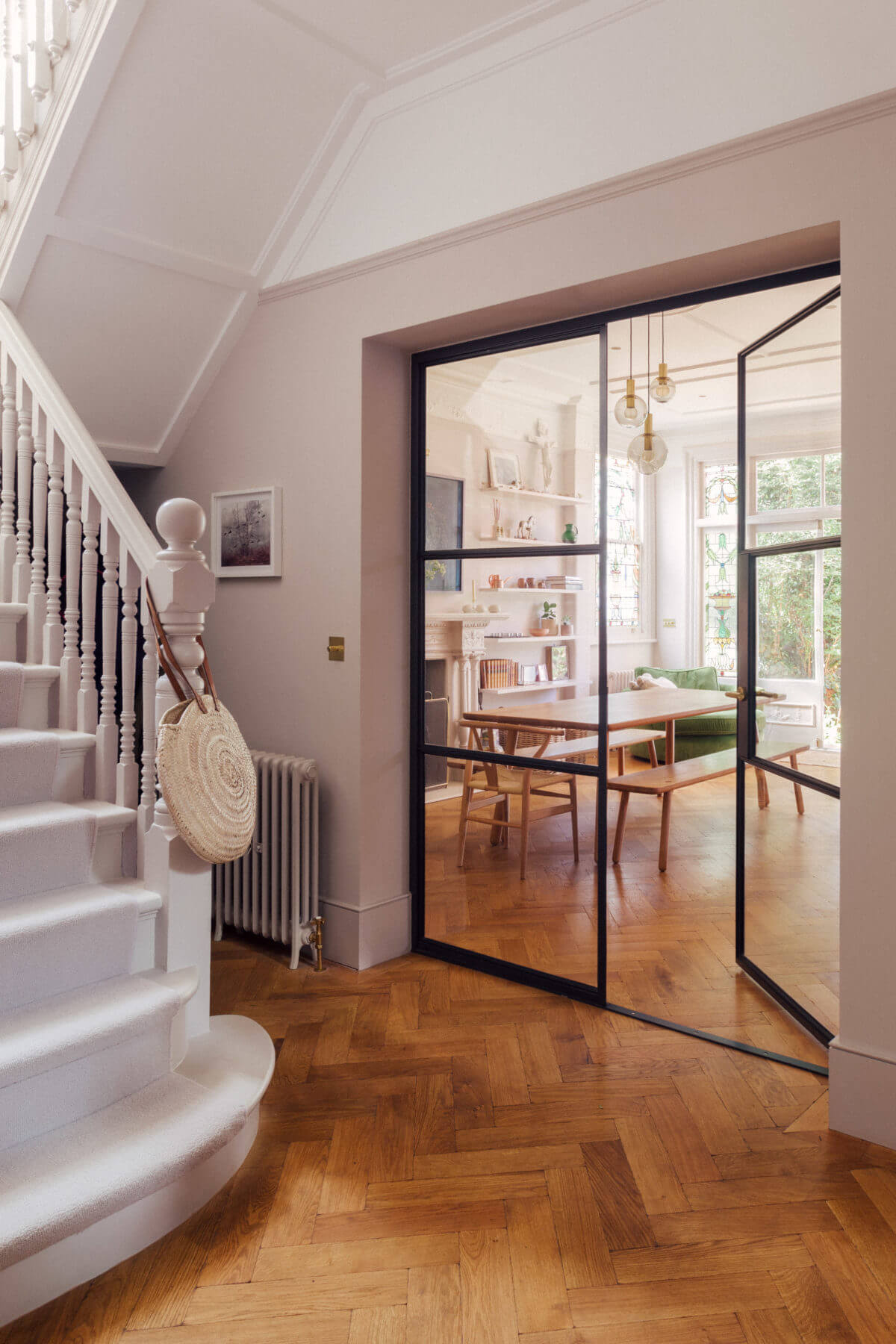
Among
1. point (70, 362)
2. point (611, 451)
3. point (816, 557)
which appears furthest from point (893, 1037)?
point (611, 451)

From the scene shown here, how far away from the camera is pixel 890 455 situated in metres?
2.22

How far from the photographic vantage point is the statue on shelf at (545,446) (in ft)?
10.2

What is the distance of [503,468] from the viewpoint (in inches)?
126

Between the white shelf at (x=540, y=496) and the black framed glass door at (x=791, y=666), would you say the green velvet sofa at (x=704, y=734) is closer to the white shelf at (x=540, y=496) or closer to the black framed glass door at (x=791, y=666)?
the black framed glass door at (x=791, y=666)

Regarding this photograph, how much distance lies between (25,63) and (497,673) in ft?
8.64

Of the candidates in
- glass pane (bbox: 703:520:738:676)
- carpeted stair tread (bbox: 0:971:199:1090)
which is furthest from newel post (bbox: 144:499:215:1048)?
glass pane (bbox: 703:520:738:676)

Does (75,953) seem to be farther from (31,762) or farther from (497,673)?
(497,673)

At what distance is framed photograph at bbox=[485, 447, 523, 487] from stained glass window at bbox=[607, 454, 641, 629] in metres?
6.26

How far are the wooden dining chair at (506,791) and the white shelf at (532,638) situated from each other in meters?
0.33

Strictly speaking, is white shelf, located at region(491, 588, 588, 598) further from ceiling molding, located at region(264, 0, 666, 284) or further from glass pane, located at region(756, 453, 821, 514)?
ceiling molding, located at region(264, 0, 666, 284)

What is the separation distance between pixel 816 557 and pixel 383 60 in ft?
7.19

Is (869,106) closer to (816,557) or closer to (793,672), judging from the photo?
(816,557)

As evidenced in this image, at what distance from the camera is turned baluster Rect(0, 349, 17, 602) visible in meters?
2.88

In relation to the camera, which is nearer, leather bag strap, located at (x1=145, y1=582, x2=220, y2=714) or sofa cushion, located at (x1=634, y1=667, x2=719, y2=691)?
leather bag strap, located at (x1=145, y1=582, x2=220, y2=714)
